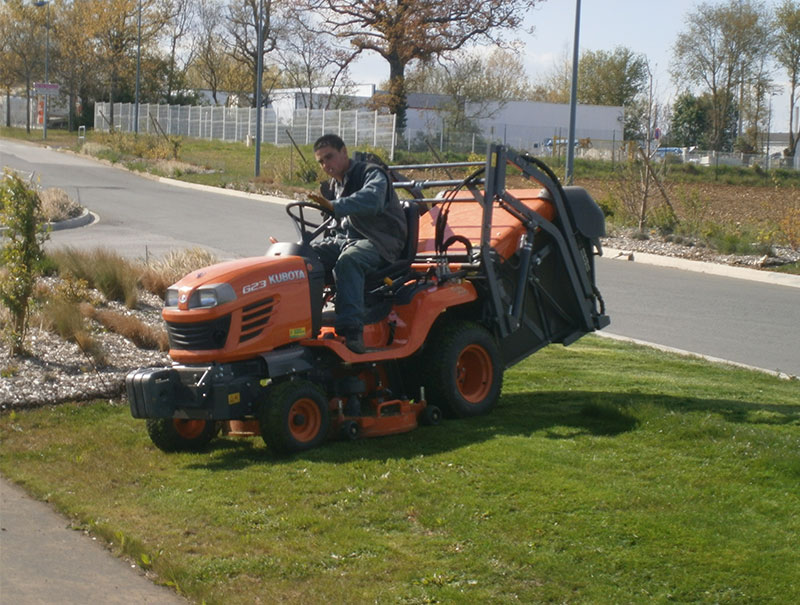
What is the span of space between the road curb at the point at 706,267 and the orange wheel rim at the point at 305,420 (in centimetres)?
1328

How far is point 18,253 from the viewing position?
9.63 m

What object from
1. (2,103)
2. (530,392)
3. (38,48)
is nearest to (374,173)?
(530,392)

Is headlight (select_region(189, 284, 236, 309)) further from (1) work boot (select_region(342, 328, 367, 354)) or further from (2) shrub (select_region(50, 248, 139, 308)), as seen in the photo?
(2) shrub (select_region(50, 248, 139, 308))

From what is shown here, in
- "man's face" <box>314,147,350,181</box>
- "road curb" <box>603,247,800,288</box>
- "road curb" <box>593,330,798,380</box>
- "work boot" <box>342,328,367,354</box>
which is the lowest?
"road curb" <box>593,330,798,380</box>

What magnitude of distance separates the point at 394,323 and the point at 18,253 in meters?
3.87

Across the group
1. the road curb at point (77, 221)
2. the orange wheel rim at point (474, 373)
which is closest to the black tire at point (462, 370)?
the orange wheel rim at point (474, 373)

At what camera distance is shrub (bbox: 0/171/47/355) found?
31.3ft

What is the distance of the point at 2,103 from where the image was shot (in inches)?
3543

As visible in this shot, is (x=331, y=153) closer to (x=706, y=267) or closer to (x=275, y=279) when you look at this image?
(x=275, y=279)

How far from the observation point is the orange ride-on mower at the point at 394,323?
22.6 feet

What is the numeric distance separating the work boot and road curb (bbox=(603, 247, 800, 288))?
12882 mm

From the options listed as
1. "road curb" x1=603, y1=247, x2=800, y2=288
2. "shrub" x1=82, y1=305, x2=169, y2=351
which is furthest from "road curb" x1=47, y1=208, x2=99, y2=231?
"shrub" x1=82, y1=305, x2=169, y2=351

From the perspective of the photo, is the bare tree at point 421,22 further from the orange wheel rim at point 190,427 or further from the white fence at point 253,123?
the orange wheel rim at point 190,427

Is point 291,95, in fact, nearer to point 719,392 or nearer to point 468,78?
point 468,78
